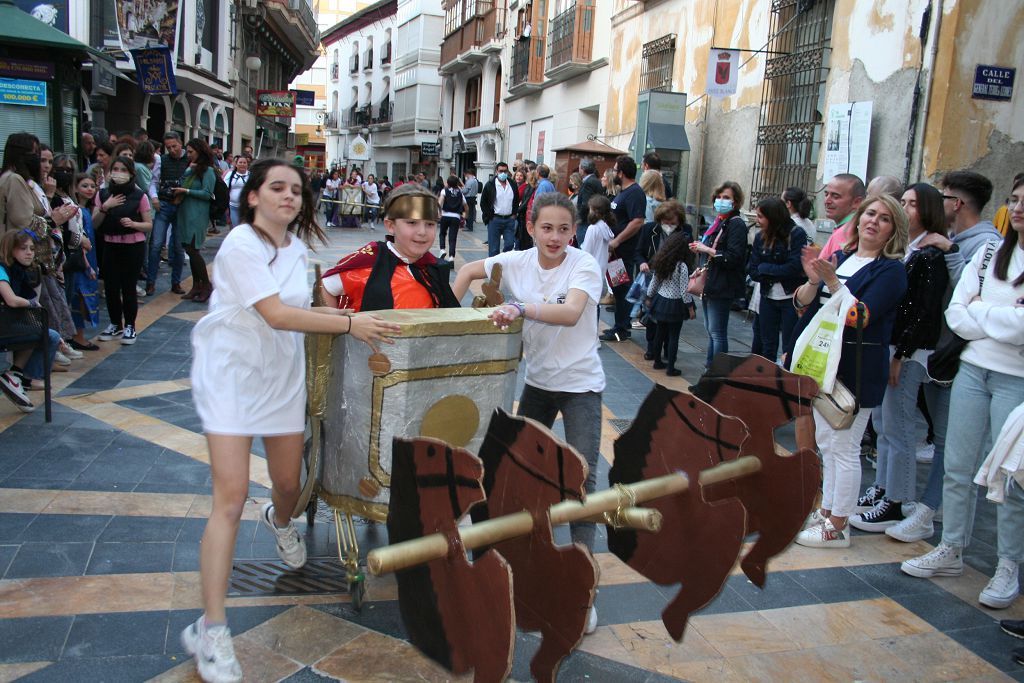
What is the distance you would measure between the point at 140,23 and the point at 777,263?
16.6 meters

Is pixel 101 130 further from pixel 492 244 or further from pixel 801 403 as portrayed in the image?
pixel 801 403

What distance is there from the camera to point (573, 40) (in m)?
19.5

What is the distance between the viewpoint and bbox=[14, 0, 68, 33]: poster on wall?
15.1 meters

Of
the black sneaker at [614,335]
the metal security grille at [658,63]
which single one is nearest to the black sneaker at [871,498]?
the black sneaker at [614,335]

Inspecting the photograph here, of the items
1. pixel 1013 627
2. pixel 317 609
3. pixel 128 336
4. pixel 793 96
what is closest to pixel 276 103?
pixel 793 96

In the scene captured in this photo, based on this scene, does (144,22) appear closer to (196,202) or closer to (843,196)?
(196,202)

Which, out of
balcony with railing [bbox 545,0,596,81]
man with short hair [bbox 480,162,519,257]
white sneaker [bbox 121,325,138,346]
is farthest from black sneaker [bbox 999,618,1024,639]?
balcony with railing [bbox 545,0,596,81]

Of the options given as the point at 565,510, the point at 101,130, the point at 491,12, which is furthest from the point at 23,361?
the point at 491,12

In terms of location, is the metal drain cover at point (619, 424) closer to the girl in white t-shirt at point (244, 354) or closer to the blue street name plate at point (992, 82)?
the girl in white t-shirt at point (244, 354)

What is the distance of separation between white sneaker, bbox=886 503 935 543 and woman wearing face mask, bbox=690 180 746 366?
272 centimetres

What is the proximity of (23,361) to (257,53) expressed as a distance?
30.3 m

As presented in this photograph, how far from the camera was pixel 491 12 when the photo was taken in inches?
1140

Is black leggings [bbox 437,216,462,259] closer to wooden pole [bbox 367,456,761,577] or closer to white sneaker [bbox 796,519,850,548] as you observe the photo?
white sneaker [bbox 796,519,850,548]

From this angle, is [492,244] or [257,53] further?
[257,53]
